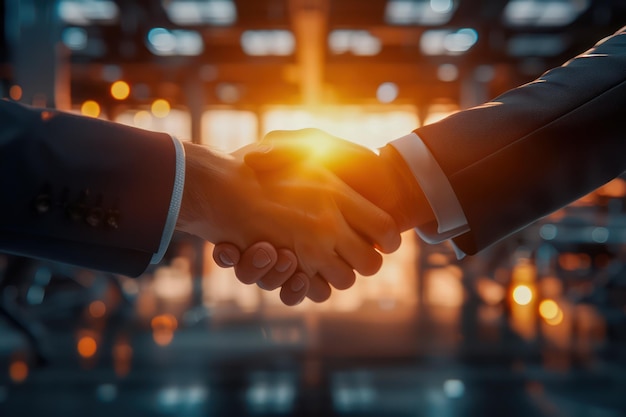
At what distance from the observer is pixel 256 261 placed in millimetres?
1471

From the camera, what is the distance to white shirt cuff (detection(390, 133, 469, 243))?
1.43m

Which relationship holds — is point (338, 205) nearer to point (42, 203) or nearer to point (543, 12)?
point (42, 203)

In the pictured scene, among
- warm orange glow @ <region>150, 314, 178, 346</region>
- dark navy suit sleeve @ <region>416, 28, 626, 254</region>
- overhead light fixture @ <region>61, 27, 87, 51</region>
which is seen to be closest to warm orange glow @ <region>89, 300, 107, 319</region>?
warm orange glow @ <region>150, 314, 178, 346</region>

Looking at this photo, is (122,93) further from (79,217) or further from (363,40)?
(79,217)

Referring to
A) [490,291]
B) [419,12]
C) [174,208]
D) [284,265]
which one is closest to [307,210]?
[284,265]

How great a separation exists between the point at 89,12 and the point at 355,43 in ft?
22.3

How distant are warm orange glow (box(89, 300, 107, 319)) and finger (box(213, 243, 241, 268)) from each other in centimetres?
282

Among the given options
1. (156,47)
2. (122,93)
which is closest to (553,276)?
(156,47)

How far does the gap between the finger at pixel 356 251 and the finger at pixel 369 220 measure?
28 millimetres

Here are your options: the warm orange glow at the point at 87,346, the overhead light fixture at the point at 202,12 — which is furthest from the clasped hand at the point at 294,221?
the overhead light fixture at the point at 202,12

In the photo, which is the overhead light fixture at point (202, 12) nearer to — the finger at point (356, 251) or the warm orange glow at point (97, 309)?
the warm orange glow at point (97, 309)

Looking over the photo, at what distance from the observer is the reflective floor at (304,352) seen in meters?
2.14

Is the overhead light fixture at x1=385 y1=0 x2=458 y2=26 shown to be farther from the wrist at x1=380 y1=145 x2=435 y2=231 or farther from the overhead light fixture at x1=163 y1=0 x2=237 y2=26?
the wrist at x1=380 y1=145 x2=435 y2=231

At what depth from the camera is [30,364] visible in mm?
2703
